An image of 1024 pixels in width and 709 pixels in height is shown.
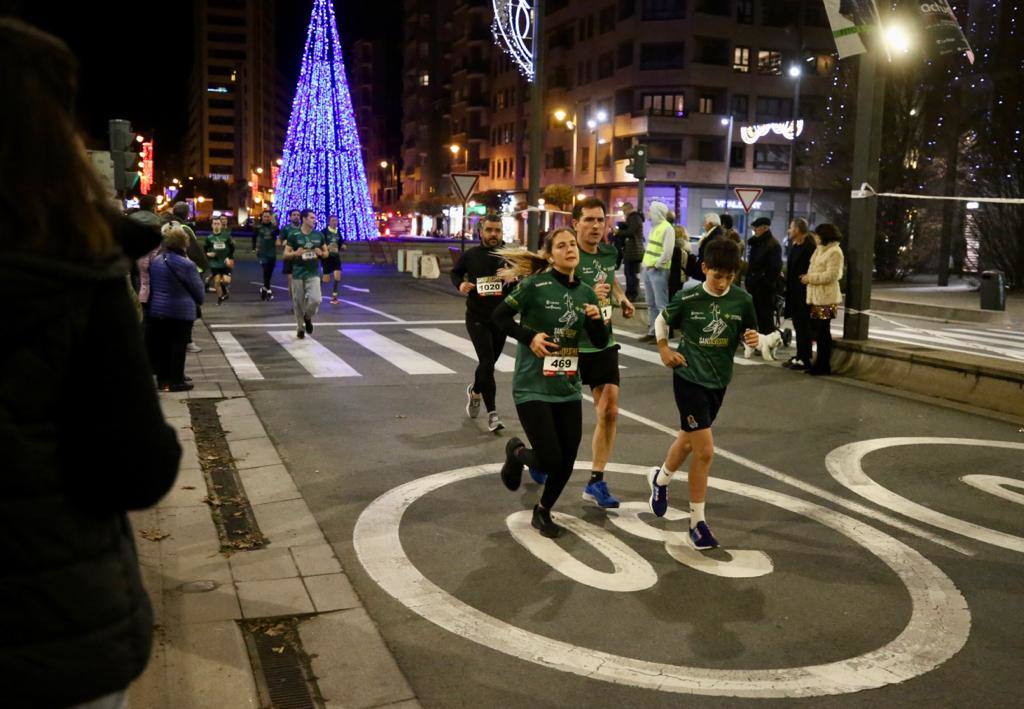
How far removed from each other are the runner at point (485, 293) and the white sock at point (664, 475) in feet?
8.95

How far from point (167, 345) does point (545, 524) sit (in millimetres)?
5913

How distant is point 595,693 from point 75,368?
2.71m

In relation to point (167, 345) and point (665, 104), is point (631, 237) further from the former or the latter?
point (665, 104)

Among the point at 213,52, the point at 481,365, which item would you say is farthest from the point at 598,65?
the point at 213,52

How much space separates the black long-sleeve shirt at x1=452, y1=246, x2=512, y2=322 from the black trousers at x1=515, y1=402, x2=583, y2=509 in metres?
3.04

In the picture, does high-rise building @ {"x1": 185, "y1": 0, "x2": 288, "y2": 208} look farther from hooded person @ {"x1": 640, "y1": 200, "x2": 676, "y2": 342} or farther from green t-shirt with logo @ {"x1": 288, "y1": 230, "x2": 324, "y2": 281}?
hooded person @ {"x1": 640, "y1": 200, "x2": 676, "y2": 342}

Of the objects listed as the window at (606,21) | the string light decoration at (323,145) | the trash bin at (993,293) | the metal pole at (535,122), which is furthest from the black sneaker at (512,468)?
the window at (606,21)

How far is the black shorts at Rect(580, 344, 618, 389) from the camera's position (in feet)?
21.8

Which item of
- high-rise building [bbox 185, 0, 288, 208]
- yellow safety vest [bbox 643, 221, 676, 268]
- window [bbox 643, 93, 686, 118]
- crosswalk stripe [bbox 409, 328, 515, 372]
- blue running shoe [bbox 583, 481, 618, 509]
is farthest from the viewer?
high-rise building [bbox 185, 0, 288, 208]

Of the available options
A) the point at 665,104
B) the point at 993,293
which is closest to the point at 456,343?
the point at 993,293

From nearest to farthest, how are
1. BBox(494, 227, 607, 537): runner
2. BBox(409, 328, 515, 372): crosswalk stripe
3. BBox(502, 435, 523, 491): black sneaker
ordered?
BBox(494, 227, 607, 537): runner < BBox(502, 435, 523, 491): black sneaker < BBox(409, 328, 515, 372): crosswalk stripe

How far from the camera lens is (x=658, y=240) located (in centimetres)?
1488

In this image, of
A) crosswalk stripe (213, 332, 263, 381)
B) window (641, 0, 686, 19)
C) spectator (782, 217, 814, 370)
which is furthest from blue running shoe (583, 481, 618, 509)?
window (641, 0, 686, 19)

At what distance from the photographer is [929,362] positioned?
11141mm
